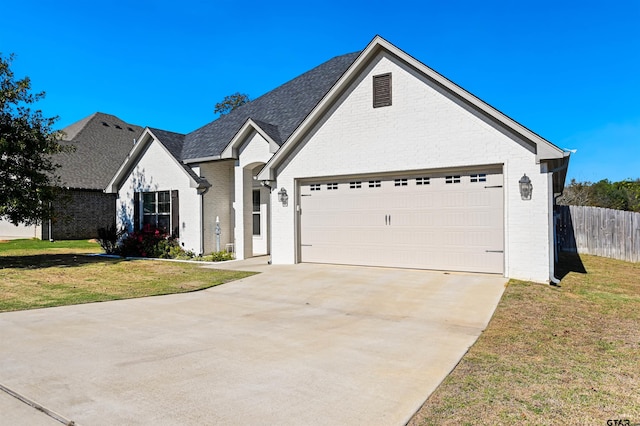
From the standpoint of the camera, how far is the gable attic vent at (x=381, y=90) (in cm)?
1188

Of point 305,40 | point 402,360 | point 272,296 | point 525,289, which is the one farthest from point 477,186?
point 305,40

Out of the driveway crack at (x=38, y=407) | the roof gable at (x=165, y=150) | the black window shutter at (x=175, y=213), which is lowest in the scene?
the driveway crack at (x=38, y=407)

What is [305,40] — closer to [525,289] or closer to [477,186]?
[477,186]

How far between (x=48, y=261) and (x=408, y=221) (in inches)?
528

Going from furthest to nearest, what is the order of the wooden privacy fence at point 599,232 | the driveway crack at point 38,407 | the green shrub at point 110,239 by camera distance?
the green shrub at point 110,239 < the wooden privacy fence at point 599,232 < the driveway crack at point 38,407

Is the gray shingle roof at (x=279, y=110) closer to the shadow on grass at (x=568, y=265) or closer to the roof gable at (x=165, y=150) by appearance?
the roof gable at (x=165, y=150)

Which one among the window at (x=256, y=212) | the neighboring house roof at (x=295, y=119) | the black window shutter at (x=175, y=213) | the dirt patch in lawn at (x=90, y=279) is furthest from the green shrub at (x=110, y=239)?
the window at (x=256, y=212)

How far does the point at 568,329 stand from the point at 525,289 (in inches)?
114

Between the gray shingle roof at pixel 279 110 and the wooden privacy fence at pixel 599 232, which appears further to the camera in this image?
the gray shingle roof at pixel 279 110

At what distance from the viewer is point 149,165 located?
18.0m

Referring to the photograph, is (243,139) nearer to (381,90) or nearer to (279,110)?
(279,110)

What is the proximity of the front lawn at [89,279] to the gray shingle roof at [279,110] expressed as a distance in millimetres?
5414

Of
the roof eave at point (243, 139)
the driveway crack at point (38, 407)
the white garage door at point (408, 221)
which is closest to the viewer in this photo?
the driveway crack at point (38, 407)

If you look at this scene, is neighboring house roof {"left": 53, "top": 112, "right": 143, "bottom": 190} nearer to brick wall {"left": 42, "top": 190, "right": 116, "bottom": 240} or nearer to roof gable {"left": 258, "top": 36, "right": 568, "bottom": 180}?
brick wall {"left": 42, "top": 190, "right": 116, "bottom": 240}
